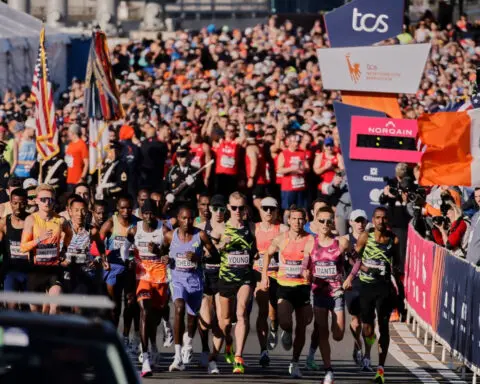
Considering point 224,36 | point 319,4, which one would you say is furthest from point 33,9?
point 224,36

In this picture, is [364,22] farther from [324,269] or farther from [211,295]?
[324,269]

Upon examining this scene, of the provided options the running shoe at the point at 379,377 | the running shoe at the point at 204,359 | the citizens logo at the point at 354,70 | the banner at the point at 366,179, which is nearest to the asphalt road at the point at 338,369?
the running shoe at the point at 204,359

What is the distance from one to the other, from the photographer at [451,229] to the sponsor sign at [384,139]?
3.37 m

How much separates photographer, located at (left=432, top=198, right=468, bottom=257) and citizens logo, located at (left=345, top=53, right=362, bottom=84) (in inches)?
159

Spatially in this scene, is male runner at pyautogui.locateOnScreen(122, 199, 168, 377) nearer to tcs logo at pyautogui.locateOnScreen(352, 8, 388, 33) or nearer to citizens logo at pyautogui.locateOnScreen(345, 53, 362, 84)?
citizens logo at pyautogui.locateOnScreen(345, 53, 362, 84)

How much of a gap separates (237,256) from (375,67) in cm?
761

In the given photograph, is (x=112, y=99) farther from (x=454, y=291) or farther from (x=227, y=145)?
(x=454, y=291)

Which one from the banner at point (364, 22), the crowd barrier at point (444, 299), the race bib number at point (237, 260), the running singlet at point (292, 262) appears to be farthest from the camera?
the banner at point (364, 22)

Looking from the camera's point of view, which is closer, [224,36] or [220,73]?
[220,73]

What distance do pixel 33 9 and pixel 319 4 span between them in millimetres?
10789

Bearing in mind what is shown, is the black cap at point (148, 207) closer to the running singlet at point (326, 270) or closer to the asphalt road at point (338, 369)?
the asphalt road at point (338, 369)

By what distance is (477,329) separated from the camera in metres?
14.2

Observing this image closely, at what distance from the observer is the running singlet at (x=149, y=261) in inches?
614

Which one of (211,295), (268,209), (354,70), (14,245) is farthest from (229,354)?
(354,70)
